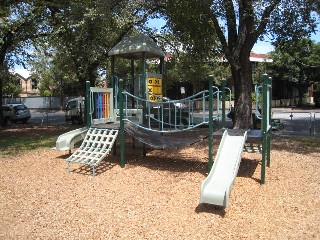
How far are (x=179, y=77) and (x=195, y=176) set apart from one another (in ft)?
82.1

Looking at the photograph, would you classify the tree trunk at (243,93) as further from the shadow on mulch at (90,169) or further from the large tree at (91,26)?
the shadow on mulch at (90,169)

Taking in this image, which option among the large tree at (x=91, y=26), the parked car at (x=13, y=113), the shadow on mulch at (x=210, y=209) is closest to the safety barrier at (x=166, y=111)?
the shadow on mulch at (x=210, y=209)

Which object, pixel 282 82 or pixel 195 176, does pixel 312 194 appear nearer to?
pixel 195 176

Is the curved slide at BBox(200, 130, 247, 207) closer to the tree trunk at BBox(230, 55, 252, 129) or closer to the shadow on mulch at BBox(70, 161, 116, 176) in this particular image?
the shadow on mulch at BBox(70, 161, 116, 176)

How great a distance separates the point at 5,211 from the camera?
214 inches

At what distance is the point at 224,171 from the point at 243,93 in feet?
22.8

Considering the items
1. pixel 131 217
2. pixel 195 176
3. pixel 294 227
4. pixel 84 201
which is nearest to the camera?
pixel 294 227

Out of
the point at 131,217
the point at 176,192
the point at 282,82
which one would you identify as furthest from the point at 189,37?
the point at 282,82

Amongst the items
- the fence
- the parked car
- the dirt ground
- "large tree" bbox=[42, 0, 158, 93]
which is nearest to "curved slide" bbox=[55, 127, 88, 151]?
the dirt ground

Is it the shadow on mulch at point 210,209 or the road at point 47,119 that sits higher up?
the road at point 47,119

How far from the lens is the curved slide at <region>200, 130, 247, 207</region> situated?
5145mm

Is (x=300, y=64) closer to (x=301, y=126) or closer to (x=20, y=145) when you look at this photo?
(x=301, y=126)

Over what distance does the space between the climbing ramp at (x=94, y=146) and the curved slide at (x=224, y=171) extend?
8.71 feet

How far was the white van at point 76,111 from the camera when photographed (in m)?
20.8
